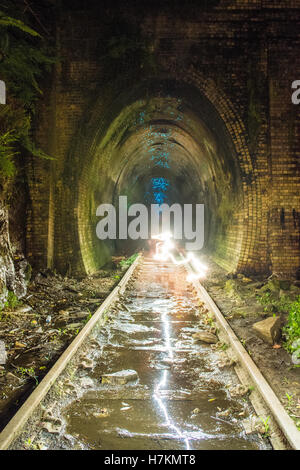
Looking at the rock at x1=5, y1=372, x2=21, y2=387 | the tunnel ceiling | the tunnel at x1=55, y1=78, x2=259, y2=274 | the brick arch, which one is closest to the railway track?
the rock at x1=5, y1=372, x2=21, y2=387

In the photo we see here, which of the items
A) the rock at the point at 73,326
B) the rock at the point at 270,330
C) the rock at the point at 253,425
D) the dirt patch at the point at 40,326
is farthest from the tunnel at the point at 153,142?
the rock at the point at 253,425

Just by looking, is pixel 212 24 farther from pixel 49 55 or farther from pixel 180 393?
pixel 180 393

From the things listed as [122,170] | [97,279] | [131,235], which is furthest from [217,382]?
[131,235]

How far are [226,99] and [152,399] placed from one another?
7559 millimetres

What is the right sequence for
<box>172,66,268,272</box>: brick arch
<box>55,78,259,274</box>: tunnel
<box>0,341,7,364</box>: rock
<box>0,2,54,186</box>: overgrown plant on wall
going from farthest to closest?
1. <box>55,78,259,274</box>: tunnel
2. <box>172,66,268,272</box>: brick arch
3. <box>0,2,54,186</box>: overgrown plant on wall
4. <box>0,341,7,364</box>: rock

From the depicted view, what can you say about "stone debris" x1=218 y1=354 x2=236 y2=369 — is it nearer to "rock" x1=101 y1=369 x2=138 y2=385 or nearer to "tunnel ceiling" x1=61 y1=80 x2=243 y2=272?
"rock" x1=101 y1=369 x2=138 y2=385

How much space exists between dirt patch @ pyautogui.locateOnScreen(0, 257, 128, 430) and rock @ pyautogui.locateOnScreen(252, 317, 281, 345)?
8.10 feet

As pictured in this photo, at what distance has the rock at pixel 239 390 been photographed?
10.3ft

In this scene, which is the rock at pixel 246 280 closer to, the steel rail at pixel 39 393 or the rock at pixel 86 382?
the steel rail at pixel 39 393

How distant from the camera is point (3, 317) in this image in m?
5.29

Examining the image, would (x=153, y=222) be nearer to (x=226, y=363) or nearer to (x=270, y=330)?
(x=270, y=330)

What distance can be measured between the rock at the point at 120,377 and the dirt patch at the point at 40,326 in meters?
0.63

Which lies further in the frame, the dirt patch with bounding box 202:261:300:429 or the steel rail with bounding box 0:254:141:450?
the dirt patch with bounding box 202:261:300:429

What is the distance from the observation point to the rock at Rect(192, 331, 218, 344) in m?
4.59
